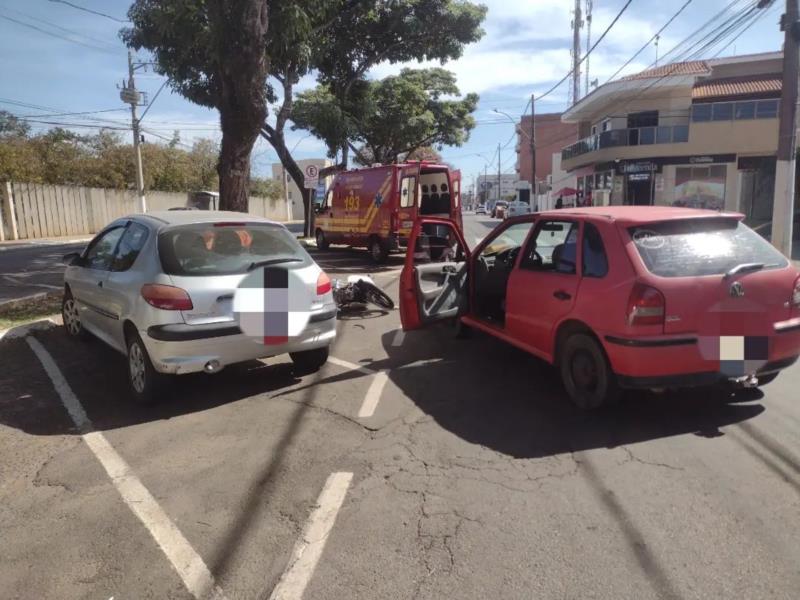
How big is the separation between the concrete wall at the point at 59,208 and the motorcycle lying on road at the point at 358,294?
18.0 metres

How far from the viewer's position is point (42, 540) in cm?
302

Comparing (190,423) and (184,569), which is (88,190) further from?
(184,569)

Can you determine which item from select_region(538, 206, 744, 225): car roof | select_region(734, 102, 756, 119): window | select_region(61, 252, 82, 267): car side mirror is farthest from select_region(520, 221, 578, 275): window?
select_region(734, 102, 756, 119): window

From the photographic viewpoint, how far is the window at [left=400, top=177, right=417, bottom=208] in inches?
557

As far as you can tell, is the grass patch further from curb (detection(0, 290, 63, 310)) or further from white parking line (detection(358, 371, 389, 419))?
white parking line (detection(358, 371, 389, 419))

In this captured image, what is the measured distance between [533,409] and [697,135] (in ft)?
92.9

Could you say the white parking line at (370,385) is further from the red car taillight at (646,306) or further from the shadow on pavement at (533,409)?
the red car taillight at (646,306)

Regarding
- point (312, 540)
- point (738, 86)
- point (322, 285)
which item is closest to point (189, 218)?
point (322, 285)

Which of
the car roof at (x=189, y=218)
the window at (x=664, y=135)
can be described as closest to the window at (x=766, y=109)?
the window at (x=664, y=135)

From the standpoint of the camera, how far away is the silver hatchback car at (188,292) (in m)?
4.59

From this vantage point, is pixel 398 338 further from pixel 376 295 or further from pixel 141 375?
pixel 141 375

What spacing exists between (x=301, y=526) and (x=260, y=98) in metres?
9.04

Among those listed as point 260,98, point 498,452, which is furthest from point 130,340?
point 260,98

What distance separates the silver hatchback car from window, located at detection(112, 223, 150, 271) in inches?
0.6
